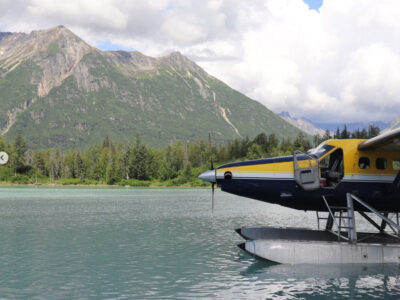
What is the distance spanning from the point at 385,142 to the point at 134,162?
126793 mm

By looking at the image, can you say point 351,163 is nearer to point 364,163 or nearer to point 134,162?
point 364,163

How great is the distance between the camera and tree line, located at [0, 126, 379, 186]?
136 metres

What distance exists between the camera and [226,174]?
622 inches

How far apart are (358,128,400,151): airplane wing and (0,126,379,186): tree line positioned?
10990cm

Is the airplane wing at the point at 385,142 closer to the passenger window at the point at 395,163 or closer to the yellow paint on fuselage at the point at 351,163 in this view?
the yellow paint on fuselage at the point at 351,163

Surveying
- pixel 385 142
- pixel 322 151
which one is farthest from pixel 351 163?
pixel 385 142

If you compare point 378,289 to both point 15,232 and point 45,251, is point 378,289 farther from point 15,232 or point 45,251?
point 15,232

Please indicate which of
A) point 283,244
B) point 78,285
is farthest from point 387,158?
point 78,285

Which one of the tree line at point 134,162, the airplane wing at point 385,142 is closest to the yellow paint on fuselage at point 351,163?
the airplane wing at point 385,142

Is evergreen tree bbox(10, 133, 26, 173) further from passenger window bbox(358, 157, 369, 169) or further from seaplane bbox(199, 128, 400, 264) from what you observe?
passenger window bbox(358, 157, 369, 169)

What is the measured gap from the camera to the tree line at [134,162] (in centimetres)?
13612

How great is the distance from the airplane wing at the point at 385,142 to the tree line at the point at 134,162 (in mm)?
109895

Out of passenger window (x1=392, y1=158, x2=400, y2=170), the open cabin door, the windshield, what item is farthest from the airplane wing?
the open cabin door

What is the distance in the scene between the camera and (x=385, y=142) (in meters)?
14.1
